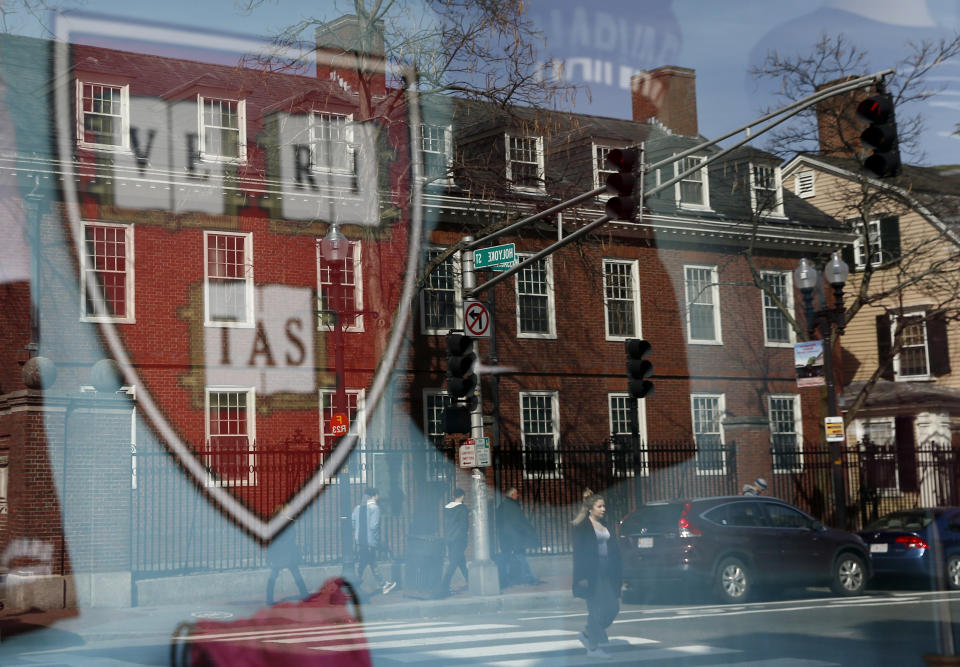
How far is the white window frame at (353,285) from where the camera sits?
25.7m

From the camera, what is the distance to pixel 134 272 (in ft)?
72.1

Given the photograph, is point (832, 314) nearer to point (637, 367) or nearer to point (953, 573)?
point (637, 367)

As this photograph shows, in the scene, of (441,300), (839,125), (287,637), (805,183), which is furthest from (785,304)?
(287,637)

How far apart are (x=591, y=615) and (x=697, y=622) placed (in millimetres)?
3527

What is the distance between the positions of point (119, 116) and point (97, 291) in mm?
2934

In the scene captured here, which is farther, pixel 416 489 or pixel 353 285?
pixel 353 285

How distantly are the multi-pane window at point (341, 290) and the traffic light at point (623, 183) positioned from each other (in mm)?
11244

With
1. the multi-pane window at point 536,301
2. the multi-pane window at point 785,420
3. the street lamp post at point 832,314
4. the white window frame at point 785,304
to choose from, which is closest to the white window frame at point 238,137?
the street lamp post at point 832,314

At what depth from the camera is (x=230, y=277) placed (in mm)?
23203

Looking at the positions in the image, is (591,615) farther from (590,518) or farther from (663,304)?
(663,304)

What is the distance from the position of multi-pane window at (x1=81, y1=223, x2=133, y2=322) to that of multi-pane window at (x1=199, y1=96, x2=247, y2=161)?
1953 millimetres

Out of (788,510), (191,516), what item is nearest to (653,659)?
(788,510)

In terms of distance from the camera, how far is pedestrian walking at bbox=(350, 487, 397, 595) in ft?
66.7

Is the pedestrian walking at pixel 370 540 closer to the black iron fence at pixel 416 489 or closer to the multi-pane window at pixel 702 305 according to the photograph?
the black iron fence at pixel 416 489
